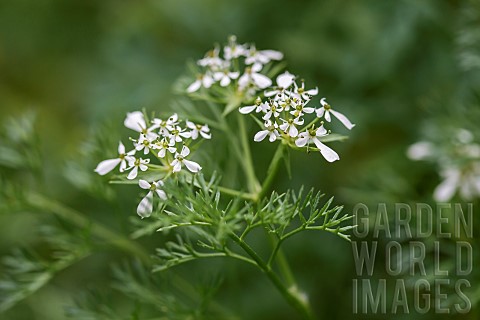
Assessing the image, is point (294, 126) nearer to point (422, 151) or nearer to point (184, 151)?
point (184, 151)

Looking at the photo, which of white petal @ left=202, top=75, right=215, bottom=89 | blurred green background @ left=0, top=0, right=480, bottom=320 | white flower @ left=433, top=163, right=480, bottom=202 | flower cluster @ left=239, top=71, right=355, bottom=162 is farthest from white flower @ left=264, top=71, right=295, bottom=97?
white flower @ left=433, top=163, right=480, bottom=202

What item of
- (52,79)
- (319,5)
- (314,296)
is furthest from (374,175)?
(52,79)

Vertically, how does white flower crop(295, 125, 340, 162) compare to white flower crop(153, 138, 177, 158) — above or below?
above

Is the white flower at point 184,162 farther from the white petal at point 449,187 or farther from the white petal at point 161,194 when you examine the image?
the white petal at point 449,187

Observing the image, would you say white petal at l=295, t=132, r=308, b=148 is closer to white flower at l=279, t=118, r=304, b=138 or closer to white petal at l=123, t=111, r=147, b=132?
white flower at l=279, t=118, r=304, b=138

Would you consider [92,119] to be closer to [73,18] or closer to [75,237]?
[75,237]

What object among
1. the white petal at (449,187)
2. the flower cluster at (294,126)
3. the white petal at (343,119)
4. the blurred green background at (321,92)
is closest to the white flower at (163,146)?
the flower cluster at (294,126)

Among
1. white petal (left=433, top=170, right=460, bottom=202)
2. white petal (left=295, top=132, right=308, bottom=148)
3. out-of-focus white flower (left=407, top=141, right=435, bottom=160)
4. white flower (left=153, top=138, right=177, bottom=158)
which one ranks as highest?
out-of-focus white flower (left=407, top=141, right=435, bottom=160)
